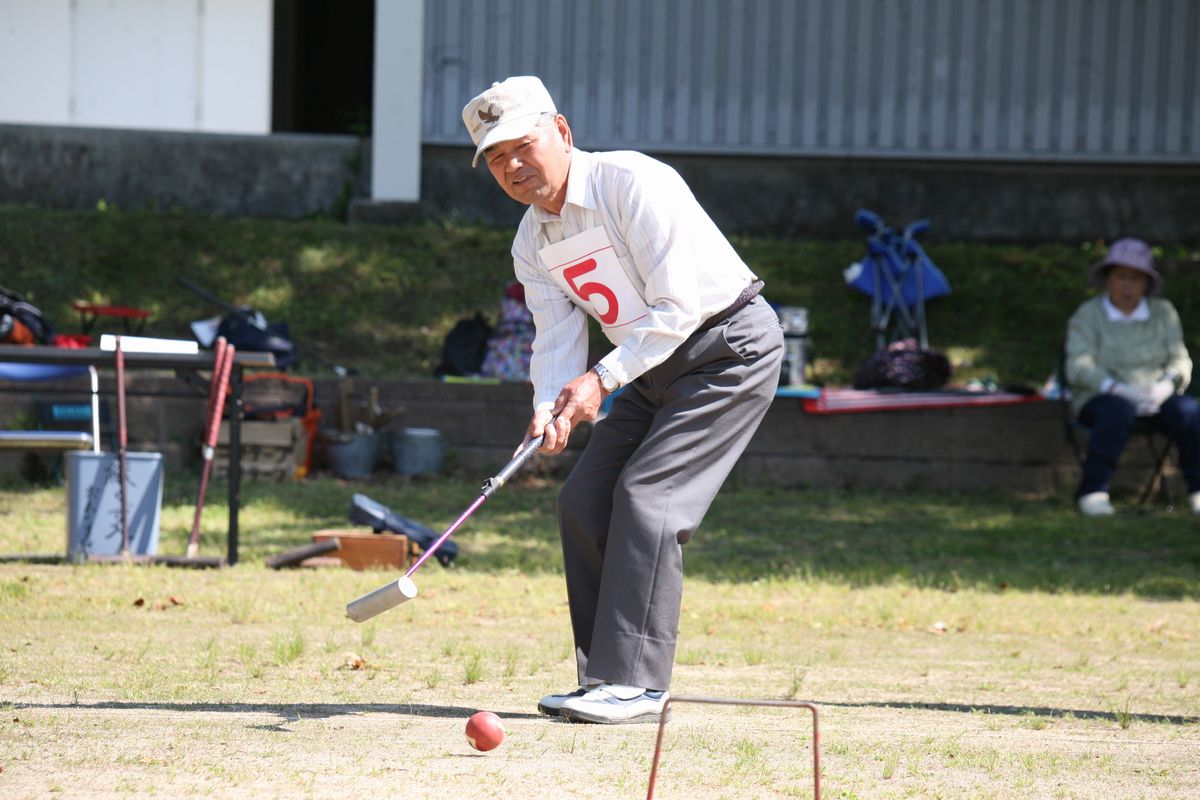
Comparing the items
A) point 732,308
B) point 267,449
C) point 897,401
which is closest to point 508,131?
point 732,308

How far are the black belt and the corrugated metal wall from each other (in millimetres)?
9043

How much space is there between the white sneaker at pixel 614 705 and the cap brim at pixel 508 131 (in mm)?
1413

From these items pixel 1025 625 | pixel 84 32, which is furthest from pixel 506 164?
pixel 84 32

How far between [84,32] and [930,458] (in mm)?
8436

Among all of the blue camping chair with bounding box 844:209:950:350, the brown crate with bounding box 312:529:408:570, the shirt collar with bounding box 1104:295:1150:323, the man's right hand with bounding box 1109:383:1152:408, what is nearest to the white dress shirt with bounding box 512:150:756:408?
the brown crate with bounding box 312:529:408:570

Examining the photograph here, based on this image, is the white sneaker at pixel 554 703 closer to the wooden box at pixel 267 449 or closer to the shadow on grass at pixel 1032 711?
the shadow on grass at pixel 1032 711

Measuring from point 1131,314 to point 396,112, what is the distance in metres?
6.24

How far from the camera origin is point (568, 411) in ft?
13.4

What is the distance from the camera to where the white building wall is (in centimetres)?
1369

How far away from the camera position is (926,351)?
413 inches

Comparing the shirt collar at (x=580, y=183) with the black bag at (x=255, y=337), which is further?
the black bag at (x=255, y=337)

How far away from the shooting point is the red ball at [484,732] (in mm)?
3430

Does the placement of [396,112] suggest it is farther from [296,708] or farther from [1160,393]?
[296,708]

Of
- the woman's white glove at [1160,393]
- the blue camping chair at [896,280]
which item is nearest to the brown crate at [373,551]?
the woman's white glove at [1160,393]
